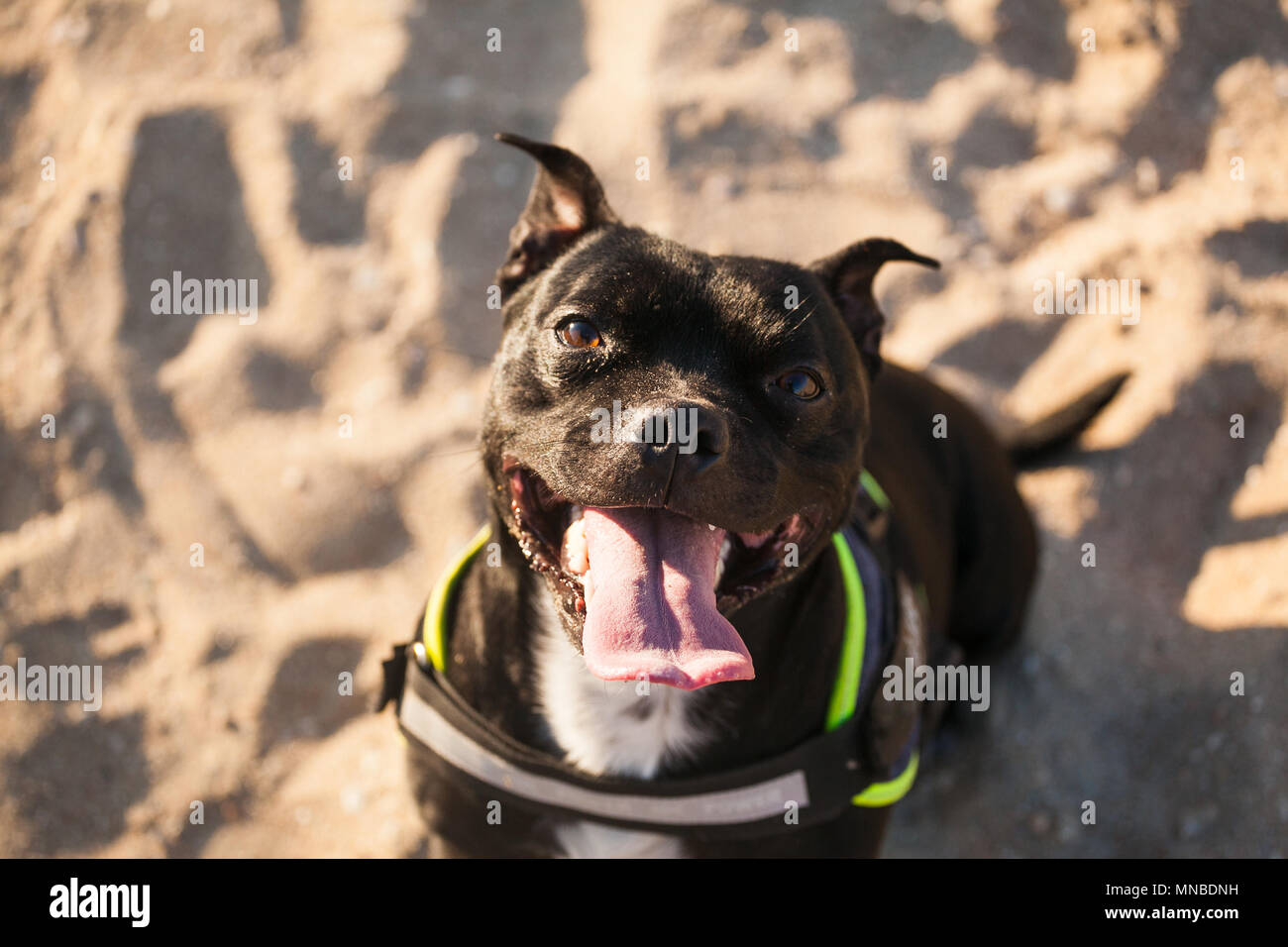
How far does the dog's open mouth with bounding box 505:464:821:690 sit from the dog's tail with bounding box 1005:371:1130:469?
6.65 ft

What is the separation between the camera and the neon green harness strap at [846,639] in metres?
2.62

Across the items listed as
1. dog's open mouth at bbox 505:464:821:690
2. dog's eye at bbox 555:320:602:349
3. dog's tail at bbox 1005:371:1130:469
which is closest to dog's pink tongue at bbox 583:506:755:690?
dog's open mouth at bbox 505:464:821:690

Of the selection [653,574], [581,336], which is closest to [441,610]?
[653,574]

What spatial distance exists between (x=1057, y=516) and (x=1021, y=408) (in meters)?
0.49

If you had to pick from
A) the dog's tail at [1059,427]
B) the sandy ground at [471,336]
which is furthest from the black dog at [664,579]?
the dog's tail at [1059,427]

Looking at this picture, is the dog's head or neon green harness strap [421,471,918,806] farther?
neon green harness strap [421,471,918,806]

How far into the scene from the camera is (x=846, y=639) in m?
2.67

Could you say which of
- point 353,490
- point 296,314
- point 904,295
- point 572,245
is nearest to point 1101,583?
point 904,295

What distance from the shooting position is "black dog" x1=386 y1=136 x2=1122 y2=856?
220cm

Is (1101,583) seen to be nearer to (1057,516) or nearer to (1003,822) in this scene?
(1057,516)

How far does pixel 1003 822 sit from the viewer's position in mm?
3617

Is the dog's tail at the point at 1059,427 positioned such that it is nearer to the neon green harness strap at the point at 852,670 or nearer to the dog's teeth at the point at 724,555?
the neon green harness strap at the point at 852,670

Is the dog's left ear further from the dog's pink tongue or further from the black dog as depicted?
the dog's pink tongue

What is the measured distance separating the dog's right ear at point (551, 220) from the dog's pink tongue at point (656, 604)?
75cm
